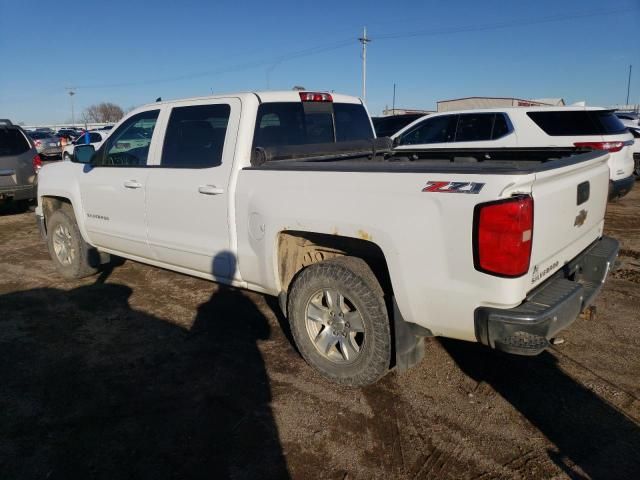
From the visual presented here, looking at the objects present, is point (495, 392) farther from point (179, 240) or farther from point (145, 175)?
point (145, 175)

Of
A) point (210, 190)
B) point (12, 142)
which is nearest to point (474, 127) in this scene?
point (210, 190)

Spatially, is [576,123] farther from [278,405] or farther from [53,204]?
[53,204]

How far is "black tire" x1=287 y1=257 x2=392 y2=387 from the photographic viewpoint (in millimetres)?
3098

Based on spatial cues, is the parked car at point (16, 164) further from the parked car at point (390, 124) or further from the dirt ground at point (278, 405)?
the parked car at point (390, 124)

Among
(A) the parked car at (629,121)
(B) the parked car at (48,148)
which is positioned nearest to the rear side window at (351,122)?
(A) the parked car at (629,121)

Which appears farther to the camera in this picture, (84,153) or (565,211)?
(84,153)

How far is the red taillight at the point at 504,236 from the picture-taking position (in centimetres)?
241

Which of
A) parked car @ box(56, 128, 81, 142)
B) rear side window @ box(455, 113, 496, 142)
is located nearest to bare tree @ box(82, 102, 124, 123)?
parked car @ box(56, 128, 81, 142)

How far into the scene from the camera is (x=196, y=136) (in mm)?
4199

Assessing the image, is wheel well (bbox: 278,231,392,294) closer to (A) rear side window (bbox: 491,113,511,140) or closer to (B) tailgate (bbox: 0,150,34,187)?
(A) rear side window (bbox: 491,113,511,140)

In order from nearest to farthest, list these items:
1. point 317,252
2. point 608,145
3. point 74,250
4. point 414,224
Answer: point 414,224
point 317,252
point 74,250
point 608,145

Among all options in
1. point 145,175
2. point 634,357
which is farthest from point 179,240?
point 634,357

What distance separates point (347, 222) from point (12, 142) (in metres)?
9.42

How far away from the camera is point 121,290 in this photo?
545 centimetres
